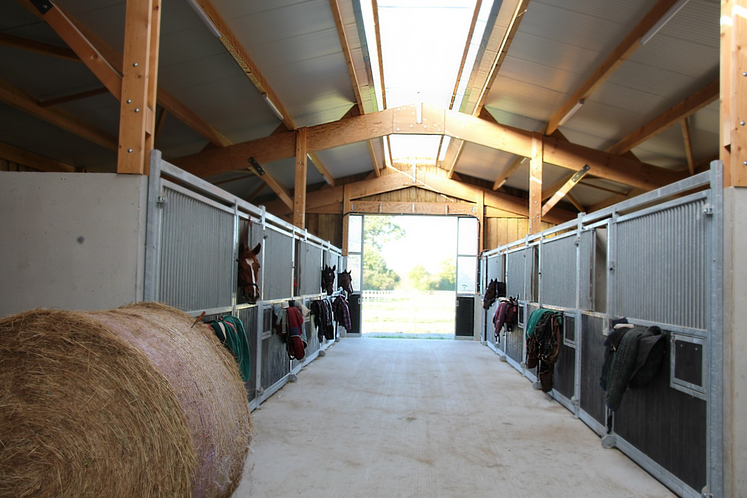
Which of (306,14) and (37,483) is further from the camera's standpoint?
(306,14)

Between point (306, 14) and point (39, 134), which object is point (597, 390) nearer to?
point (306, 14)

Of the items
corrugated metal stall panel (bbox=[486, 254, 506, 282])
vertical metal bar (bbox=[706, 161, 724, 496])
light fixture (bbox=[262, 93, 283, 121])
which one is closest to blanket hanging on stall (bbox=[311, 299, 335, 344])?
light fixture (bbox=[262, 93, 283, 121])

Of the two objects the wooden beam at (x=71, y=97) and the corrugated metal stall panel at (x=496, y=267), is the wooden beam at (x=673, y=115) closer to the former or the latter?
the corrugated metal stall panel at (x=496, y=267)

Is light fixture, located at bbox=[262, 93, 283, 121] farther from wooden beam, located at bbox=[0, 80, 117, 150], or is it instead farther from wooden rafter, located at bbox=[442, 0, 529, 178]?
wooden rafter, located at bbox=[442, 0, 529, 178]

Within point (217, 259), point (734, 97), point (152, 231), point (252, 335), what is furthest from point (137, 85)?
point (734, 97)

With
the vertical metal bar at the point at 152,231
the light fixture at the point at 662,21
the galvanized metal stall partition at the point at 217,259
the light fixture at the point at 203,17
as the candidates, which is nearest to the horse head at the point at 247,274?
the galvanized metal stall partition at the point at 217,259

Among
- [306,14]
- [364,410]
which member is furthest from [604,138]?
[364,410]

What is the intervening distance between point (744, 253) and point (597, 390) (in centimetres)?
195

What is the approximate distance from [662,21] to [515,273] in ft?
13.3

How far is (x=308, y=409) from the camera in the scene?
4957 millimetres

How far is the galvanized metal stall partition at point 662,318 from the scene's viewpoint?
271 centimetres

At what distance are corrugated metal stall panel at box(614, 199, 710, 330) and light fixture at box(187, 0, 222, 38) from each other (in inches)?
149

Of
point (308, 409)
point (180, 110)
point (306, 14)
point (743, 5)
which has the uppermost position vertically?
point (306, 14)

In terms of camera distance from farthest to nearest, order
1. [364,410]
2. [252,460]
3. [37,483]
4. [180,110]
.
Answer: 1. [180,110]
2. [364,410]
3. [252,460]
4. [37,483]
